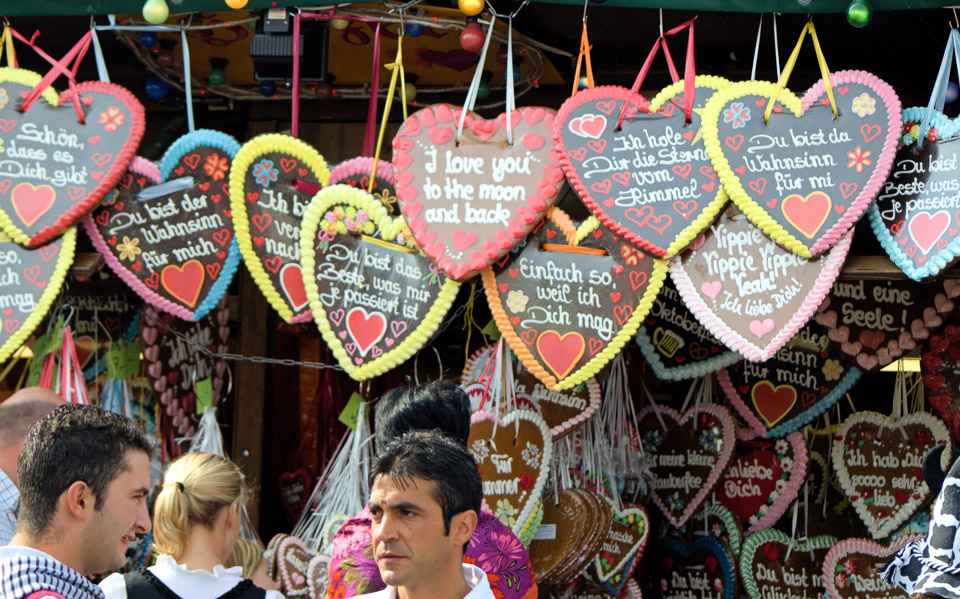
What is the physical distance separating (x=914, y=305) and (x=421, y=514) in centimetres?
194

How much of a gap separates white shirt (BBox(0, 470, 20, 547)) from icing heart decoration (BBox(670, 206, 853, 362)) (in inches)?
72.7

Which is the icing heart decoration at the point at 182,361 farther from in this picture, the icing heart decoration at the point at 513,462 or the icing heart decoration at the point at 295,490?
the icing heart decoration at the point at 513,462

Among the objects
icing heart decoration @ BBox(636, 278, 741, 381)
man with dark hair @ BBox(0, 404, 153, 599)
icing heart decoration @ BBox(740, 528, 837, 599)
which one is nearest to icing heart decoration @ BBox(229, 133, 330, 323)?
icing heart decoration @ BBox(636, 278, 741, 381)

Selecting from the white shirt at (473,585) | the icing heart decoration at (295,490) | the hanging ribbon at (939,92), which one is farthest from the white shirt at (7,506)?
the hanging ribbon at (939,92)

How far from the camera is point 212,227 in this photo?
3.43 m

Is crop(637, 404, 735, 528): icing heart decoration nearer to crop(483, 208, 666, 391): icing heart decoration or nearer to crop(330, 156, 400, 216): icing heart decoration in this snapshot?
crop(483, 208, 666, 391): icing heart decoration

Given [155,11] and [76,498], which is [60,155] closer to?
[155,11]

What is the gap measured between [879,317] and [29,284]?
257 cm

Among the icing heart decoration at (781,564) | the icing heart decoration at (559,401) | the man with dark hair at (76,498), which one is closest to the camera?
the man with dark hair at (76,498)

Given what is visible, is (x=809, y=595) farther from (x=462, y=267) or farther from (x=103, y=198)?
(x=103, y=198)

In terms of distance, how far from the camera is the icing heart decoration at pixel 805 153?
2887 mm

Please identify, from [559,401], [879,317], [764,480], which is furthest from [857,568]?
[559,401]

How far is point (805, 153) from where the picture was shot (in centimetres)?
295

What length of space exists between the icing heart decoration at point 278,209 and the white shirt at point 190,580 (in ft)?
3.39
